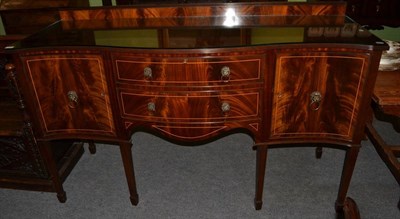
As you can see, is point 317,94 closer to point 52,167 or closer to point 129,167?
point 129,167

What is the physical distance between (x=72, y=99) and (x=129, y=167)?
22.3 inches

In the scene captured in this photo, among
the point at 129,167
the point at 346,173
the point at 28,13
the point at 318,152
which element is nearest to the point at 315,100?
the point at 346,173

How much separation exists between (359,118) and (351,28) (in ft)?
1.65

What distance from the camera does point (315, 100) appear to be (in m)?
1.78

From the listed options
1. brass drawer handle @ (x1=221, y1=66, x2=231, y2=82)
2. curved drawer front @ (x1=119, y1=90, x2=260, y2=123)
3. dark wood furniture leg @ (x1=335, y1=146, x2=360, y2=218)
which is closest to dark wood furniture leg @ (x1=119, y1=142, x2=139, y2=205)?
curved drawer front @ (x1=119, y1=90, x2=260, y2=123)

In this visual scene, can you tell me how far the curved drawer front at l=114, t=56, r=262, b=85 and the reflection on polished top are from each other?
0.08m

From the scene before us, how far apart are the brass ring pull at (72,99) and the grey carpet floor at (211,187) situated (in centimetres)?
80

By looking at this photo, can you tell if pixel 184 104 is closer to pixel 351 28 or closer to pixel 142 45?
pixel 142 45

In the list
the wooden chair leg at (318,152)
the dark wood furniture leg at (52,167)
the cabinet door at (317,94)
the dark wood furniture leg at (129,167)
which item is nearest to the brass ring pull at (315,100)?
the cabinet door at (317,94)

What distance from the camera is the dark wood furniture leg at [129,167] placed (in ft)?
6.78

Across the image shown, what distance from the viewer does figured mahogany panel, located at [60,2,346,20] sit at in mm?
2115

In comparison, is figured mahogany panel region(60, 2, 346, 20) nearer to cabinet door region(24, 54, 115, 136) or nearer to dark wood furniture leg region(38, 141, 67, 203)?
cabinet door region(24, 54, 115, 136)

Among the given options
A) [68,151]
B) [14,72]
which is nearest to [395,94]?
[14,72]

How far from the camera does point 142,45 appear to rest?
1781mm
